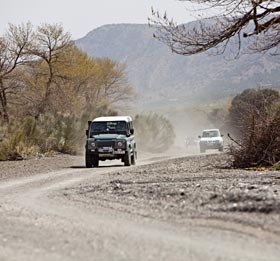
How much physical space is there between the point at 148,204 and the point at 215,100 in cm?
14152

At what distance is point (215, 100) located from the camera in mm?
152250

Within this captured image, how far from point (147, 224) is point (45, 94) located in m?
49.2

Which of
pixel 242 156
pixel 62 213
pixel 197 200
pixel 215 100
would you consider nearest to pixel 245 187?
pixel 197 200

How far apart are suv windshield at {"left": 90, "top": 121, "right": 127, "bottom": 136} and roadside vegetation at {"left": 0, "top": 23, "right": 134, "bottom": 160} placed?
7.01 meters

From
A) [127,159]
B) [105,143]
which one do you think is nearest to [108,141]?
[105,143]

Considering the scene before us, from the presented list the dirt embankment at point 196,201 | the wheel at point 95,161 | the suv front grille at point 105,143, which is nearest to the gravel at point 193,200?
the dirt embankment at point 196,201

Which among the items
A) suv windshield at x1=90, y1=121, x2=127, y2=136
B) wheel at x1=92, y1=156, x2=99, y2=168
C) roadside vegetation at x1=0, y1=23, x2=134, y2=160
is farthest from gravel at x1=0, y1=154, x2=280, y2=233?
roadside vegetation at x1=0, y1=23, x2=134, y2=160

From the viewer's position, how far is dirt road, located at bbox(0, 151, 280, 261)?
7992 mm

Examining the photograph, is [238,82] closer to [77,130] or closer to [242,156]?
[77,130]

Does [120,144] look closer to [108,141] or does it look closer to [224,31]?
[108,141]

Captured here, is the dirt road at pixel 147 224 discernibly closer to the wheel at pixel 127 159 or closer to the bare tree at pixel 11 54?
the wheel at pixel 127 159

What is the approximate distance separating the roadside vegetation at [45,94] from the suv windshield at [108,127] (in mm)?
7006

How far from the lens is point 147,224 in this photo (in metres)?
9.88

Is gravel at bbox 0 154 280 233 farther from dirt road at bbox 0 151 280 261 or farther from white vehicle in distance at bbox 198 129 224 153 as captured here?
white vehicle in distance at bbox 198 129 224 153
